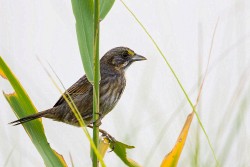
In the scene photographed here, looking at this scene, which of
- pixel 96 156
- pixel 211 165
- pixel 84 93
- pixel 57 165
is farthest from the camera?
pixel 84 93

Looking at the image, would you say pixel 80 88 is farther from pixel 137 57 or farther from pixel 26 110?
pixel 26 110

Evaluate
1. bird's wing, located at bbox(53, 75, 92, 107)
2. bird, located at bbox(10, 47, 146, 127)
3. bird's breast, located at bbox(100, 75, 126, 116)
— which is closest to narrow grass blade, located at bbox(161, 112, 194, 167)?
bird, located at bbox(10, 47, 146, 127)

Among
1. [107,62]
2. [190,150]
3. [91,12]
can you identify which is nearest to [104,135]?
[190,150]

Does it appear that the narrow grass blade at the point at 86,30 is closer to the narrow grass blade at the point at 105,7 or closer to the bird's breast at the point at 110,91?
the narrow grass blade at the point at 105,7

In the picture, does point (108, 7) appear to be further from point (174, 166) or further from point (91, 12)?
point (174, 166)

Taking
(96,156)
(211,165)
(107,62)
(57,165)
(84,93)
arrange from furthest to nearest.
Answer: (107,62) < (84,93) < (211,165) < (57,165) < (96,156)

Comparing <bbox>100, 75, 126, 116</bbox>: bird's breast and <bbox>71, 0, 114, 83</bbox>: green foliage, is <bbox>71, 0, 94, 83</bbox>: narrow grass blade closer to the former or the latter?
<bbox>71, 0, 114, 83</bbox>: green foliage
